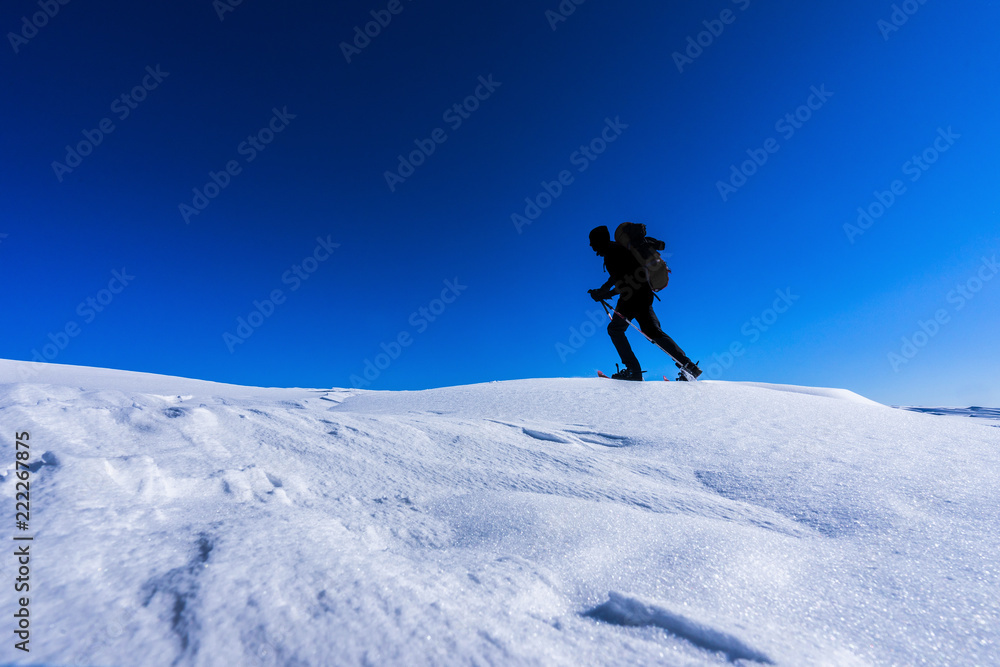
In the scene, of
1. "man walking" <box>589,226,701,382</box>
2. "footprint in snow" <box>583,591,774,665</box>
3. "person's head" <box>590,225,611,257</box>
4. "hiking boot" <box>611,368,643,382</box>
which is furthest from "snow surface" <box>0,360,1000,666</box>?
"person's head" <box>590,225,611,257</box>

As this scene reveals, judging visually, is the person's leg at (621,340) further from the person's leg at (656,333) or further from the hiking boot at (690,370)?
the hiking boot at (690,370)

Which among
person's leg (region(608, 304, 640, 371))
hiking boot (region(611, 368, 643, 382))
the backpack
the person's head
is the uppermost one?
the person's head

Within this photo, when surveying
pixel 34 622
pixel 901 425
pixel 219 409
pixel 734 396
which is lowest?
pixel 34 622

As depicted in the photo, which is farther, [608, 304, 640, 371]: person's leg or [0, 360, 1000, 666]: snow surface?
[608, 304, 640, 371]: person's leg

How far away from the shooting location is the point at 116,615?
72 centimetres

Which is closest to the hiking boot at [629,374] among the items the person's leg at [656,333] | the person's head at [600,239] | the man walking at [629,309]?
the man walking at [629,309]

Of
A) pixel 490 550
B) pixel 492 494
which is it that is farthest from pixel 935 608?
pixel 492 494

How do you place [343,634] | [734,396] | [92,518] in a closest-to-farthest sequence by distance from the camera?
1. [343,634]
2. [92,518]
3. [734,396]

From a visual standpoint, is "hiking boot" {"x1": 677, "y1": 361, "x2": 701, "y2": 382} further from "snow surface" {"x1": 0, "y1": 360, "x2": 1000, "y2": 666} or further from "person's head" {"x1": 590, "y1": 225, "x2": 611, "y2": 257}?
"snow surface" {"x1": 0, "y1": 360, "x2": 1000, "y2": 666}

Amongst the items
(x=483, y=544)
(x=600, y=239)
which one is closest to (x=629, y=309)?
(x=600, y=239)

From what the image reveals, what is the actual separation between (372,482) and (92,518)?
2.45 ft

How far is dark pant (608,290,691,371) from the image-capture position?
5398mm

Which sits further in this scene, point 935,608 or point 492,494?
point 492,494

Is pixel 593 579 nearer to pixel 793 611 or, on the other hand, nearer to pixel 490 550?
pixel 490 550
